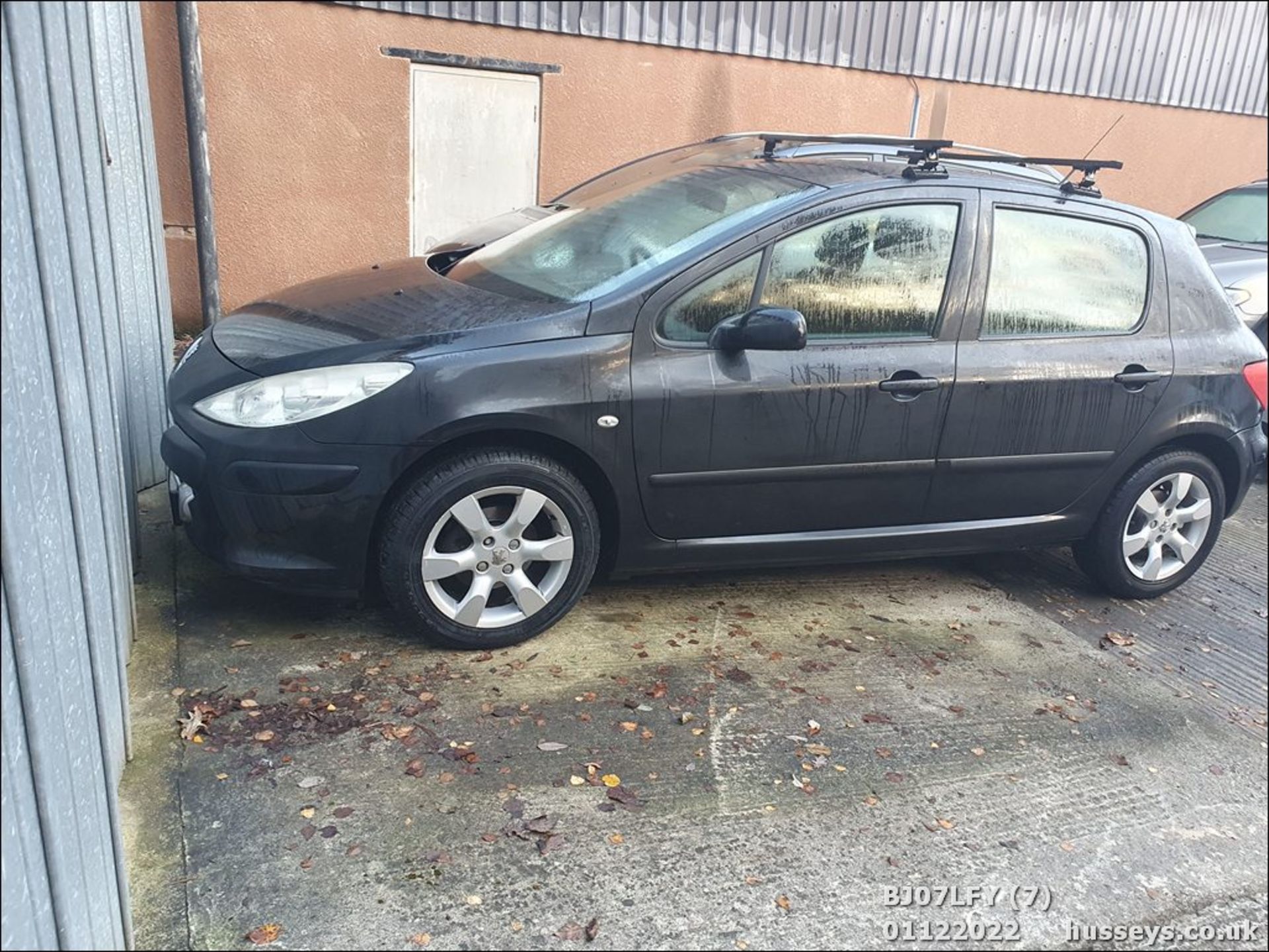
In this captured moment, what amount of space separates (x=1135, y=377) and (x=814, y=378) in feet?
4.92

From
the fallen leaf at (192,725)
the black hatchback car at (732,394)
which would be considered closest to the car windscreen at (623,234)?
the black hatchback car at (732,394)

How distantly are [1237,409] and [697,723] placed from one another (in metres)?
2.95

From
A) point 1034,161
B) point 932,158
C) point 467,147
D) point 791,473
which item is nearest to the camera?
point 791,473

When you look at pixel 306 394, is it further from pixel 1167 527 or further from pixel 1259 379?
pixel 1259 379

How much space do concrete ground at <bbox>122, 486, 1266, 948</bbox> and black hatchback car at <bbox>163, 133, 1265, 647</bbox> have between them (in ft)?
1.06

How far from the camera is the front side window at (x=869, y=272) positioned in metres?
3.73

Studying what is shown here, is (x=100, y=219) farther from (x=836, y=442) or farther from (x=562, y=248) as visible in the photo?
(x=836, y=442)

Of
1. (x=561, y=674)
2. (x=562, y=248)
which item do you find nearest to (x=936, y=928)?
(x=561, y=674)

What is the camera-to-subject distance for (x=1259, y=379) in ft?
14.9

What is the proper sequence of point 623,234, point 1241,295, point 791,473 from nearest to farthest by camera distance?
1. point 791,473
2. point 623,234
3. point 1241,295

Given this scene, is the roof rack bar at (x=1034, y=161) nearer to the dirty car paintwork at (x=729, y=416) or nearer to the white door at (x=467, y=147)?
the dirty car paintwork at (x=729, y=416)

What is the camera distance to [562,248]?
405 centimetres

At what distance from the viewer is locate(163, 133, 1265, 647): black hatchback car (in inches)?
131

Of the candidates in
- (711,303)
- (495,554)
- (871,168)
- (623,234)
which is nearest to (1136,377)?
(871,168)
